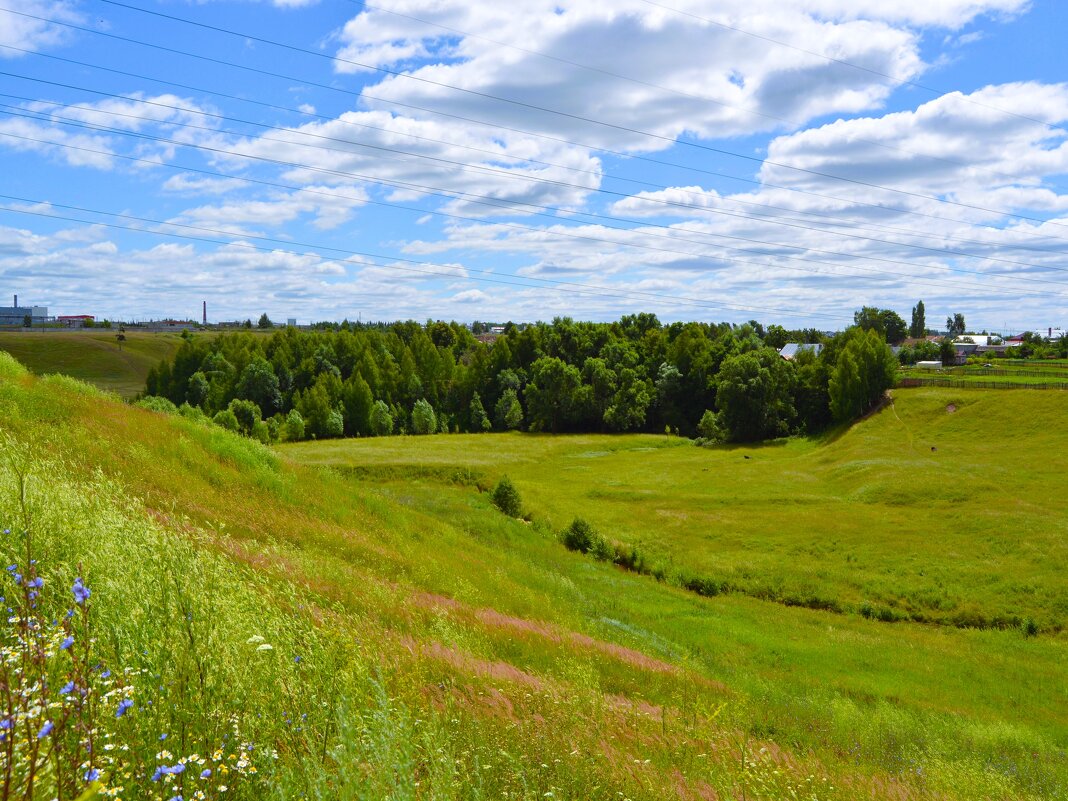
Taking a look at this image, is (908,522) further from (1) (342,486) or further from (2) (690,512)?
(1) (342,486)

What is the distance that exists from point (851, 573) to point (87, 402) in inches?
1583

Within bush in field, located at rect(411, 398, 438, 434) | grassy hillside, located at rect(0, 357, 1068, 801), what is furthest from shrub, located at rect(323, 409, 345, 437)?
grassy hillside, located at rect(0, 357, 1068, 801)

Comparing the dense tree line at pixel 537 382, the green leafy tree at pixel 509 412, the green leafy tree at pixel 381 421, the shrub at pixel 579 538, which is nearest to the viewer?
the shrub at pixel 579 538

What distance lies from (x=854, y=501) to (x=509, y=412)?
72780 mm

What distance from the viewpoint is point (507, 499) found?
160ft

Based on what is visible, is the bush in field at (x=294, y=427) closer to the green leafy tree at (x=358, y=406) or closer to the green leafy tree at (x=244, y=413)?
the green leafy tree at (x=244, y=413)

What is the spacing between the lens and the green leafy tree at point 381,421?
383 feet

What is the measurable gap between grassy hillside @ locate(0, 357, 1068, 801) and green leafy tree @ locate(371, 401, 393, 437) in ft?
302

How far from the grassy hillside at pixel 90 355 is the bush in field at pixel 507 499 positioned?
359 ft

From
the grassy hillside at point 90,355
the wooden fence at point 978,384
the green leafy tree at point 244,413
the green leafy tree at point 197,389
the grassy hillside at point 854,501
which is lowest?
the grassy hillside at point 854,501

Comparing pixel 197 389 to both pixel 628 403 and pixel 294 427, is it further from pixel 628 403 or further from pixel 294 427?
pixel 628 403

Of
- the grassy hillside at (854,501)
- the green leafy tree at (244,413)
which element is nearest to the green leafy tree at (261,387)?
the green leafy tree at (244,413)

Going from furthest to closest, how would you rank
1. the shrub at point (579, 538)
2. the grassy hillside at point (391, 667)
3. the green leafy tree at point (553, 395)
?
the green leafy tree at point (553, 395) → the shrub at point (579, 538) → the grassy hillside at point (391, 667)

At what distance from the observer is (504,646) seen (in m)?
12.4
